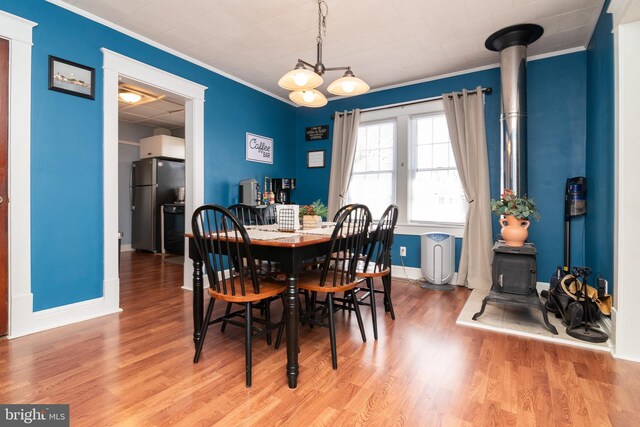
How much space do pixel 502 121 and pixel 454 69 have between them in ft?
3.14

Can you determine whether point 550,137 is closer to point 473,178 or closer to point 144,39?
point 473,178

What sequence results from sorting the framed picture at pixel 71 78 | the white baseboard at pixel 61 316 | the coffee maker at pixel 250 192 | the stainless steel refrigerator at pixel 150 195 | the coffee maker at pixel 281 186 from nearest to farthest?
the white baseboard at pixel 61 316 → the framed picture at pixel 71 78 → the coffee maker at pixel 250 192 → the coffee maker at pixel 281 186 → the stainless steel refrigerator at pixel 150 195

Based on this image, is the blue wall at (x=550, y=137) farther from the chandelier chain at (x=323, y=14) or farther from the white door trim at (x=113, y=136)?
the white door trim at (x=113, y=136)

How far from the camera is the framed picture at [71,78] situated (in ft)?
8.46

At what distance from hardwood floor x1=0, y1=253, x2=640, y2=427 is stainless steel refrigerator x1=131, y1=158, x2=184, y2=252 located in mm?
3719

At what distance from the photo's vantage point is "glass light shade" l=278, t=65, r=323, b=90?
2.13 metres

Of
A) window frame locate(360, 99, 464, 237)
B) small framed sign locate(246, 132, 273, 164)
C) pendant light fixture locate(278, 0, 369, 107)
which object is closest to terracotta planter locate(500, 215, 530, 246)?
window frame locate(360, 99, 464, 237)

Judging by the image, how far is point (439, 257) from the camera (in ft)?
12.7

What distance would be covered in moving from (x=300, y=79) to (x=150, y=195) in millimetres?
4988

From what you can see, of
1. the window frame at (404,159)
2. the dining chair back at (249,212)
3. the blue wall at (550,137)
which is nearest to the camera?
the dining chair back at (249,212)

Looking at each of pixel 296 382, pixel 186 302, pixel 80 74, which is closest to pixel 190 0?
pixel 80 74

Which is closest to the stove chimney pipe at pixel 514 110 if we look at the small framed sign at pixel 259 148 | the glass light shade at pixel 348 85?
the glass light shade at pixel 348 85

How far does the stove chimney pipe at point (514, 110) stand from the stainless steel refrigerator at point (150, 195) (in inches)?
218

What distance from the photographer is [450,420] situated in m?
1.49
